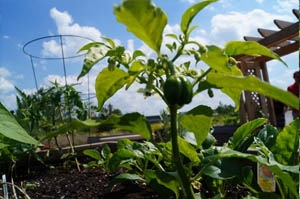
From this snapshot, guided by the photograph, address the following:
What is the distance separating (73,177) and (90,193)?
503mm

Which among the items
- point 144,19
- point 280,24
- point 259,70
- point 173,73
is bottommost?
point 173,73

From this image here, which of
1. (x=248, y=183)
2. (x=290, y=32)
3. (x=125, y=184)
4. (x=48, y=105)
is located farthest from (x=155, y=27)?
(x=290, y=32)

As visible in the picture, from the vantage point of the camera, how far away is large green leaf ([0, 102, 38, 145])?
509mm

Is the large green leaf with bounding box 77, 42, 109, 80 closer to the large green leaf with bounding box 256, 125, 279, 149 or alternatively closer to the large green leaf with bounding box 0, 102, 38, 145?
the large green leaf with bounding box 0, 102, 38, 145

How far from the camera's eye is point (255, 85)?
0.46m

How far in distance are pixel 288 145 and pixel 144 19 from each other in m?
0.65

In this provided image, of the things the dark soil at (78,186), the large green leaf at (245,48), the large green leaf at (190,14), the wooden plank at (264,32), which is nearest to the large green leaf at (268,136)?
the dark soil at (78,186)

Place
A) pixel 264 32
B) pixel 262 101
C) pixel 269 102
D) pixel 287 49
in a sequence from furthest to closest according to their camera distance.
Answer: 1. pixel 269 102
2. pixel 262 101
3. pixel 287 49
4. pixel 264 32

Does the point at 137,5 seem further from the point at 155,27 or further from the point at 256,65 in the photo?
the point at 256,65

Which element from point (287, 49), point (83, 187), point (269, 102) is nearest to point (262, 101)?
point (269, 102)

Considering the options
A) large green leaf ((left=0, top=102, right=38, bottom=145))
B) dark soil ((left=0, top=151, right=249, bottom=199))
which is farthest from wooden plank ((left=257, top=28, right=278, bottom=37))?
large green leaf ((left=0, top=102, right=38, bottom=145))

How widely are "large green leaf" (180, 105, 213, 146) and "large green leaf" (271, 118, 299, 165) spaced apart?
13.0 inches

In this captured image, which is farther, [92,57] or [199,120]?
[199,120]

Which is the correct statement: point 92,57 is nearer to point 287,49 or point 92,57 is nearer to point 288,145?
point 288,145
